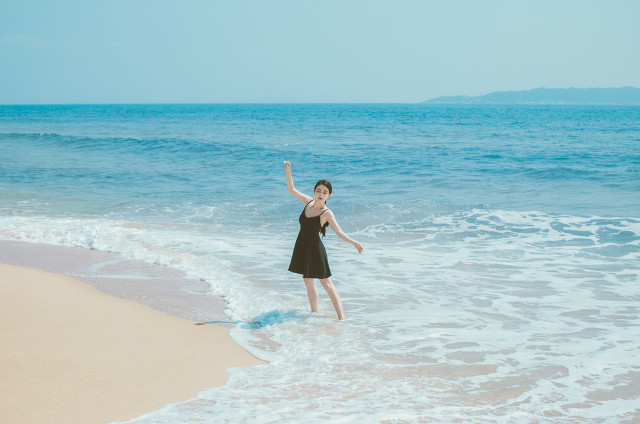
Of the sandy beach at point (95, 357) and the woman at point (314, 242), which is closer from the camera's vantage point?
the sandy beach at point (95, 357)

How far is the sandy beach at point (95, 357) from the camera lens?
3986 mm

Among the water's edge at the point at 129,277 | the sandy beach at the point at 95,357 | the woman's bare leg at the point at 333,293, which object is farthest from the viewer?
the water's edge at the point at 129,277

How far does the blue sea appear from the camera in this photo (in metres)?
4.46

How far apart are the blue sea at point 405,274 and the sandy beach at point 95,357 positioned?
284mm

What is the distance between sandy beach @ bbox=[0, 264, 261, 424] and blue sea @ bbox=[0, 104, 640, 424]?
284 mm

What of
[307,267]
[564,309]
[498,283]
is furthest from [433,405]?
[498,283]

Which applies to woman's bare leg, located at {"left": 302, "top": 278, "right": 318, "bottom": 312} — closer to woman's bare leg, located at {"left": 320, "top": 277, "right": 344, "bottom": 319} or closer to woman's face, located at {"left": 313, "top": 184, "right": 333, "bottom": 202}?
woman's bare leg, located at {"left": 320, "top": 277, "right": 344, "bottom": 319}

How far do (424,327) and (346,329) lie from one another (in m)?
0.84

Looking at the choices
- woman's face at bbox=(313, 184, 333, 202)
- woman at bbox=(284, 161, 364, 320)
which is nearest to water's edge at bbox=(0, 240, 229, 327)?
woman at bbox=(284, 161, 364, 320)

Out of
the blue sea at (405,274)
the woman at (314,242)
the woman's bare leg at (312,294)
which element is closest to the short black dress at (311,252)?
the woman at (314,242)

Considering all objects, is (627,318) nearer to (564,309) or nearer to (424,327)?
(564,309)

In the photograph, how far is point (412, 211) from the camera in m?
13.9

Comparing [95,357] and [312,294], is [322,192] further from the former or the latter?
[95,357]

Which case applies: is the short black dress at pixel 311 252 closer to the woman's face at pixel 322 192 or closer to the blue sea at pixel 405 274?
the woman's face at pixel 322 192
